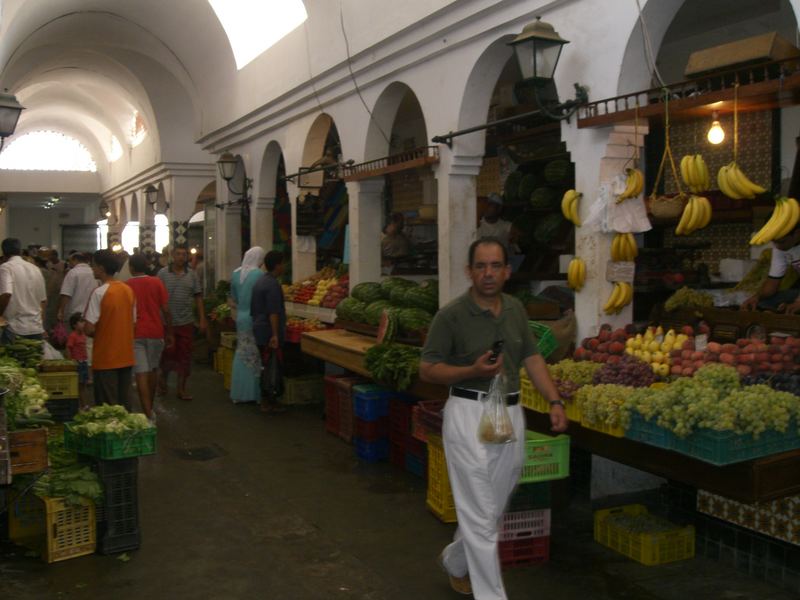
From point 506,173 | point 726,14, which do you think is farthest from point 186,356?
point 726,14

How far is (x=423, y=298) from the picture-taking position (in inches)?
349

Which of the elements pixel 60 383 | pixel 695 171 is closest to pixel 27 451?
pixel 60 383

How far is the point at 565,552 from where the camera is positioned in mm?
5422

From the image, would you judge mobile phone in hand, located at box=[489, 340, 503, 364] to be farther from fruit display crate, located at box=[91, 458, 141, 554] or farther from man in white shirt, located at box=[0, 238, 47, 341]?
man in white shirt, located at box=[0, 238, 47, 341]

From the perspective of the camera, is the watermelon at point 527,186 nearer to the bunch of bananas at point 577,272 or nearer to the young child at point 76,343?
the bunch of bananas at point 577,272

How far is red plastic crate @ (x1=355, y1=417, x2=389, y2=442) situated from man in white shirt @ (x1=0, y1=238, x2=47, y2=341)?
3.60 m

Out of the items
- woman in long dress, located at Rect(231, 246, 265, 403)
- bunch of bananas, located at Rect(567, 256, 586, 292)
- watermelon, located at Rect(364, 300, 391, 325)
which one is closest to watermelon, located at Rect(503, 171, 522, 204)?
watermelon, located at Rect(364, 300, 391, 325)

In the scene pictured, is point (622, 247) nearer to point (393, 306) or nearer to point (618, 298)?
point (618, 298)

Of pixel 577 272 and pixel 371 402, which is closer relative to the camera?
pixel 577 272

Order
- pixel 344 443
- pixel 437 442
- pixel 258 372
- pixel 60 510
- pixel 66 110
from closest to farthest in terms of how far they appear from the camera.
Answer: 1. pixel 60 510
2. pixel 437 442
3. pixel 344 443
4. pixel 258 372
5. pixel 66 110

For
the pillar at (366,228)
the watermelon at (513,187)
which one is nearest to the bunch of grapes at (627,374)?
the watermelon at (513,187)

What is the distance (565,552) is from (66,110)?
3046cm

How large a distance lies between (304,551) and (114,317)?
2855 millimetres

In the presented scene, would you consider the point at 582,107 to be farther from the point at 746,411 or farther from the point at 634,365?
the point at 746,411
